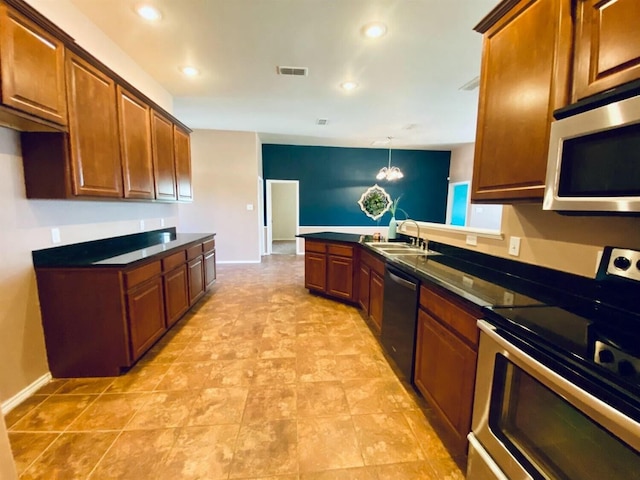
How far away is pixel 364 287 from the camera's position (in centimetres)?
334

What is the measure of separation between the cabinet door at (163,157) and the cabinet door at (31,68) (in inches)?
49.8

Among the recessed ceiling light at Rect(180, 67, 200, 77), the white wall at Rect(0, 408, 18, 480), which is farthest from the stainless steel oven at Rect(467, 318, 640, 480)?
the recessed ceiling light at Rect(180, 67, 200, 77)

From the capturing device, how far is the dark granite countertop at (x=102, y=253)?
206cm

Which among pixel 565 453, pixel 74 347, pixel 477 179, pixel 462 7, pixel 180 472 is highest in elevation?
pixel 462 7

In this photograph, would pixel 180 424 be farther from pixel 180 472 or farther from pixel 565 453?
pixel 565 453

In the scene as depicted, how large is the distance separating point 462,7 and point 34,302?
395 cm

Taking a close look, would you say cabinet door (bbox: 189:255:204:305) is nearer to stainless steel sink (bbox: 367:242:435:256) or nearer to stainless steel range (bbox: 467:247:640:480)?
stainless steel sink (bbox: 367:242:435:256)

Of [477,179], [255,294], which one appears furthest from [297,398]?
[255,294]

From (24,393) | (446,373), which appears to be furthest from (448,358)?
(24,393)

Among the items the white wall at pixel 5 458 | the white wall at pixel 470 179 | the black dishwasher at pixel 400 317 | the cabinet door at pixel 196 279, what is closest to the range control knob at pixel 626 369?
the black dishwasher at pixel 400 317

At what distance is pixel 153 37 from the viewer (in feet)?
8.63

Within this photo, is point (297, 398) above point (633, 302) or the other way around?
the other way around

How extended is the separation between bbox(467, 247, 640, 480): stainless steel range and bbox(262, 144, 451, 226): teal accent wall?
21.1 ft

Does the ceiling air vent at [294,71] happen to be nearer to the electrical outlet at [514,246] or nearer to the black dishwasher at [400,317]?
the black dishwasher at [400,317]
